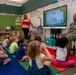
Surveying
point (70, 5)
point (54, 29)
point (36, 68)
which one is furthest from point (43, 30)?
point (36, 68)

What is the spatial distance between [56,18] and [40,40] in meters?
1.51

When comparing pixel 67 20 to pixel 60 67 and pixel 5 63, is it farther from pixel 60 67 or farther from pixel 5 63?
pixel 5 63

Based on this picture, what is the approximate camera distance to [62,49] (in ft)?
7.39

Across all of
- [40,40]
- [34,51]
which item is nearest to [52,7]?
[40,40]

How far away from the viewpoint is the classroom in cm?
154

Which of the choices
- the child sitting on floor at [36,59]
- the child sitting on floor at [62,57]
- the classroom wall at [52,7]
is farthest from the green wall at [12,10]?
the child sitting on floor at [36,59]

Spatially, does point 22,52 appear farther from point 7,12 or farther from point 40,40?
point 7,12

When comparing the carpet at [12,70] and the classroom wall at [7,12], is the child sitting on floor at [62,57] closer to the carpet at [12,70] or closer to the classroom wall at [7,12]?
the carpet at [12,70]

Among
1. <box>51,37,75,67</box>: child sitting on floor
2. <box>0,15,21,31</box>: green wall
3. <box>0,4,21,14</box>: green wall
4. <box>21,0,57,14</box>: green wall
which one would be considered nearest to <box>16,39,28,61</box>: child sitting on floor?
<box>51,37,75,67</box>: child sitting on floor

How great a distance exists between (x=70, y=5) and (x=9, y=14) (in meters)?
4.44

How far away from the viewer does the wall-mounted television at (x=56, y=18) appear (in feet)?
11.6

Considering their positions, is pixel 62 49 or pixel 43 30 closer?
pixel 62 49

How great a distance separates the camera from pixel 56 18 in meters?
3.88

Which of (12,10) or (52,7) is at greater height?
(12,10)
